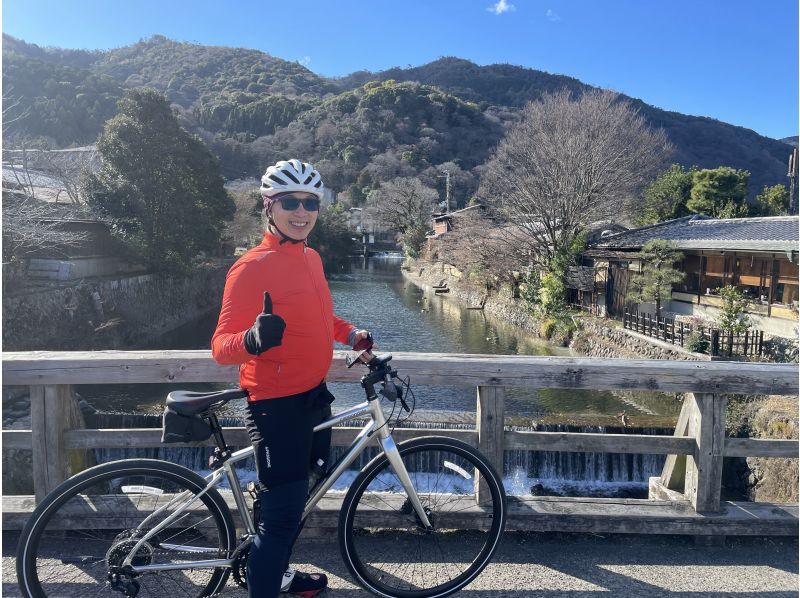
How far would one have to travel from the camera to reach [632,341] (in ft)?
57.3

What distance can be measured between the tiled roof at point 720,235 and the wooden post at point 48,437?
1613 cm

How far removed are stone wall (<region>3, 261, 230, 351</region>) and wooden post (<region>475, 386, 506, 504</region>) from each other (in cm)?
1588

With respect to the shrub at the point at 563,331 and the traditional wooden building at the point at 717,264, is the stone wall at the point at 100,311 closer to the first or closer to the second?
the shrub at the point at 563,331

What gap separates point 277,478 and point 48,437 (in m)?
1.53

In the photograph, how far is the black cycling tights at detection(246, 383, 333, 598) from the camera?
220 cm

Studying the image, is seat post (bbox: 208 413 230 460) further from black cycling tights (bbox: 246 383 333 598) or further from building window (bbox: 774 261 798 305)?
building window (bbox: 774 261 798 305)

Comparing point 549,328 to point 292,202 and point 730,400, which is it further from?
point 292,202

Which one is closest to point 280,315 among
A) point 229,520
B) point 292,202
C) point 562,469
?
point 292,202

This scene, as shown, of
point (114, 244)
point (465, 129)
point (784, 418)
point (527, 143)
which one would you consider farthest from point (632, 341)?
point (465, 129)

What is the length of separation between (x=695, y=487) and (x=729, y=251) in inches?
636

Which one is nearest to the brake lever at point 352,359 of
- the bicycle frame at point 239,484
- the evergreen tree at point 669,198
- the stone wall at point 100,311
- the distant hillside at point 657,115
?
the bicycle frame at point 239,484

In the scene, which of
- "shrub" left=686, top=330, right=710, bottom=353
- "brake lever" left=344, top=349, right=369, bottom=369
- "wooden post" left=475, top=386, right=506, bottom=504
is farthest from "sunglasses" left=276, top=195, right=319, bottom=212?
"shrub" left=686, top=330, right=710, bottom=353

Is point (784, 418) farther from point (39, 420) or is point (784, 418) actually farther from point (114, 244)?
point (114, 244)

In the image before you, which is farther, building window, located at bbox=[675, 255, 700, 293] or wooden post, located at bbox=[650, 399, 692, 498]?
building window, located at bbox=[675, 255, 700, 293]
